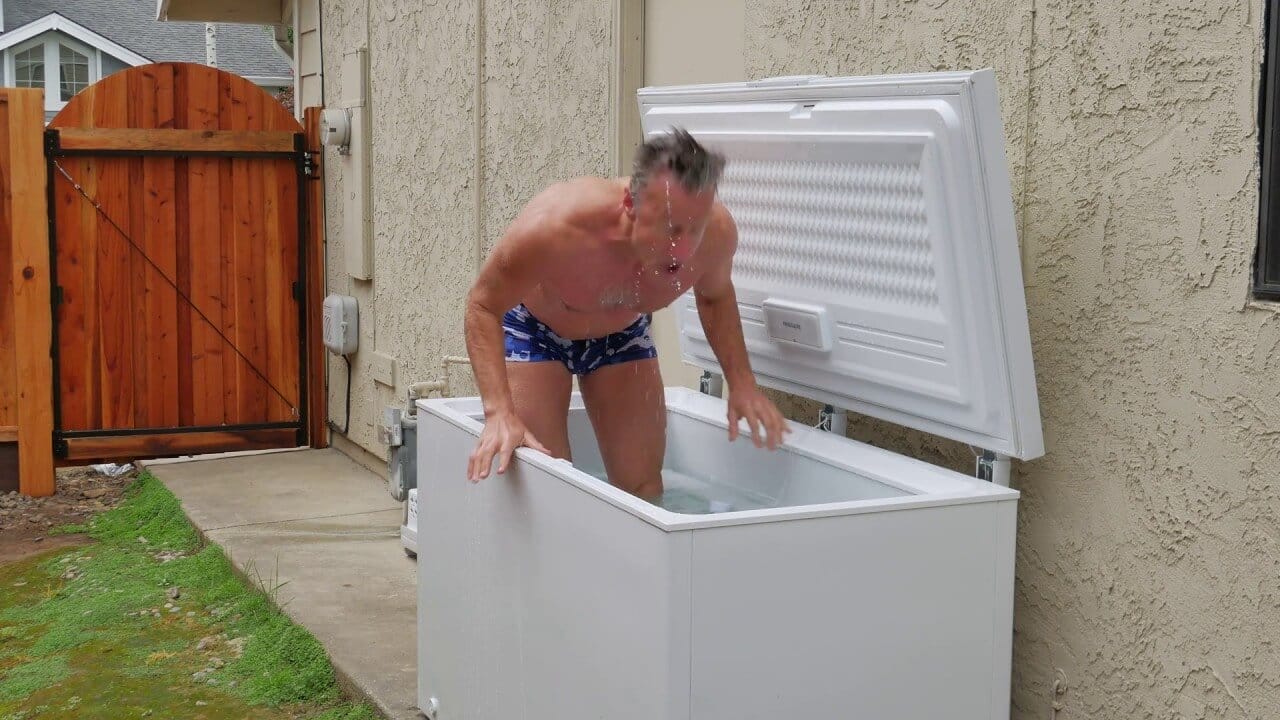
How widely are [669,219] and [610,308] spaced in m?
0.65

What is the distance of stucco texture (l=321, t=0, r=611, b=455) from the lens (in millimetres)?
5004

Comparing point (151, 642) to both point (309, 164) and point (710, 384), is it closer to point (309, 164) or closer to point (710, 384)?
point (710, 384)

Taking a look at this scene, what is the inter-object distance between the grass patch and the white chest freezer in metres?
1.02

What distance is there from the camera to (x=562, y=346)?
3.52 meters

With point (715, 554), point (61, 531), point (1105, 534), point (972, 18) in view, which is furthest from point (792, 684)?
point (61, 531)

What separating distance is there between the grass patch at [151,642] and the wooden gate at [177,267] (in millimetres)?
1489

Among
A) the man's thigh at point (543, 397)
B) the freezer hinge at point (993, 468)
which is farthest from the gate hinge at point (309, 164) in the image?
the freezer hinge at point (993, 468)

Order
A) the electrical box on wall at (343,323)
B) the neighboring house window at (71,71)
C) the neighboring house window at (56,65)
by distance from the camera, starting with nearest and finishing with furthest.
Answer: the electrical box on wall at (343,323)
the neighboring house window at (56,65)
the neighboring house window at (71,71)

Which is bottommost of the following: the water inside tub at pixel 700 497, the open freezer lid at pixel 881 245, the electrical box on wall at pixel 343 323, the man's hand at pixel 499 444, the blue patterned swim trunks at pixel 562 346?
the water inside tub at pixel 700 497

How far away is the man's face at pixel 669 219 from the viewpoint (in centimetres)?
270

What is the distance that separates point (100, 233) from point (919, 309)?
5832mm

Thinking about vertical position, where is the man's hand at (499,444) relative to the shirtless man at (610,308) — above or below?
below

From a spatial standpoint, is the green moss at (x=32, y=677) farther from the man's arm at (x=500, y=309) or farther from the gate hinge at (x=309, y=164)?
the gate hinge at (x=309, y=164)

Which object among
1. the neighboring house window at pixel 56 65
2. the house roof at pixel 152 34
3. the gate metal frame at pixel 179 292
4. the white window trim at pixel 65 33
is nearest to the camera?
the gate metal frame at pixel 179 292
